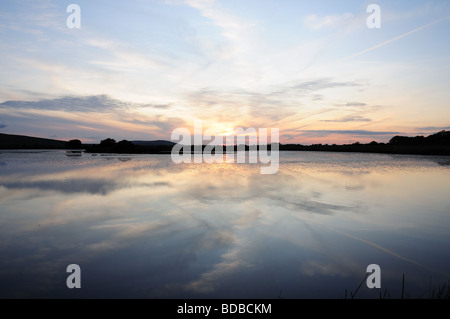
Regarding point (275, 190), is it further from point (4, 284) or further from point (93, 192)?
point (4, 284)

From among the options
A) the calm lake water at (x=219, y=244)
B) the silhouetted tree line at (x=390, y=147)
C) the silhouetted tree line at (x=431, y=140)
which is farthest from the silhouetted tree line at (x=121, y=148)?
the silhouetted tree line at (x=431, y=140)

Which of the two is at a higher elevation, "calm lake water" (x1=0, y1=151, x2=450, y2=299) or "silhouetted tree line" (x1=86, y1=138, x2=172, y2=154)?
"silhouetted tree line" (x1=86, y1=138, x2=172, y2=154)

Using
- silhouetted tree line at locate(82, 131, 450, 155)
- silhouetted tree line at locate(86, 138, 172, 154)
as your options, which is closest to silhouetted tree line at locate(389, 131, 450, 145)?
silhouetted tree line at locate(82, 131, 450, 155)

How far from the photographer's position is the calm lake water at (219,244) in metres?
6.11

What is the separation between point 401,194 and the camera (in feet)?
55.8

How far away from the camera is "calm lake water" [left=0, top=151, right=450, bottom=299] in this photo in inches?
240

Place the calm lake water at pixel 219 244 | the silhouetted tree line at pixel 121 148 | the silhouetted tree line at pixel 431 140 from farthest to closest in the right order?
the silhouetted tree line at pixel 431 140 < the silhouetted tree line at pixel 121 148 < the calm lake water at pixel 219 244

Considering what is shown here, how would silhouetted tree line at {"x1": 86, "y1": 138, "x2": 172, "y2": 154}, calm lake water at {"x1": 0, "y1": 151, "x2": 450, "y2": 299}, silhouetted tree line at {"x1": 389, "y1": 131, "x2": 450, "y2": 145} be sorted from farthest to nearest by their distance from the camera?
silhouetted tree line at {"x1": 389, "y1": 131, "x2": 450, "y2": 145}
silhouetted tree line at {"x1": 86, "y1": 138, "x2": 172, "y2": 154}
calm lake water at {"x1": 0, "y1": 151, "x2": 450, "y2": 299}

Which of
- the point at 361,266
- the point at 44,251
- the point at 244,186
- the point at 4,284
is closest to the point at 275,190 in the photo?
the point at 244,186

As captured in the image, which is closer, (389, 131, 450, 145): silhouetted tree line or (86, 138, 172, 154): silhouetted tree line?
(86, 138, 172, 154): silhouetted tree line

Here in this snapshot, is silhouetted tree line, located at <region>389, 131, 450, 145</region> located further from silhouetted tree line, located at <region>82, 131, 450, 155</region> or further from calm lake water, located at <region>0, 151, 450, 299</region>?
calm lake water, located at <region>0, 151, 450, 299</region>

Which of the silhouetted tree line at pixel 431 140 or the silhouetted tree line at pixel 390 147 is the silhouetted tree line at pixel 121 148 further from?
the silhouetted tree line at pixel 431 140

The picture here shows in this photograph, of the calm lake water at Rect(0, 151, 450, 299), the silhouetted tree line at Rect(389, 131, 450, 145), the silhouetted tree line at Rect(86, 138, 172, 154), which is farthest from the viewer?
the silhouetted tree line at Rect(389, 131, 450, 145)

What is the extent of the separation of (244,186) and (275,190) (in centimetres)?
253
